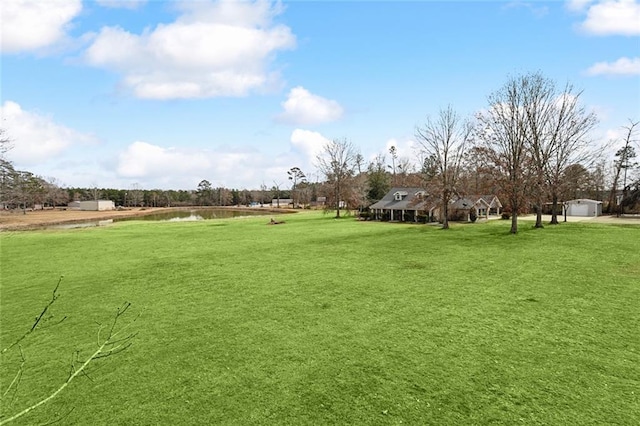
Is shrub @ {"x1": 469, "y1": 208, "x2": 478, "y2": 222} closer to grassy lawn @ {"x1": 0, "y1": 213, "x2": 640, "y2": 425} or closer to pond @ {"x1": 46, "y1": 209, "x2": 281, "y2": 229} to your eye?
grassy lawn @ {"x1": 0, "y1": 213, "x2": 640, "y2": 425}

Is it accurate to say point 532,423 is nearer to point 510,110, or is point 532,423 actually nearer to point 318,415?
point 318,415

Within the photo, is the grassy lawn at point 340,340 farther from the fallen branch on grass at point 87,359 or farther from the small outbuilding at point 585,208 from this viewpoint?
the small outbuilding at point 585,208

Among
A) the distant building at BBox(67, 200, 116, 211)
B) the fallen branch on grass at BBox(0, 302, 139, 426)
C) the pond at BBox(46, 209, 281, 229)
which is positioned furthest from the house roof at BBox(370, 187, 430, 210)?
the distant building at BBox(67, 200, 116, 211)

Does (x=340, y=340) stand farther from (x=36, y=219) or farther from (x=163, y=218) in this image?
(x=36, y=219)

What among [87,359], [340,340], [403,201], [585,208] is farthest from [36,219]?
[585,208]

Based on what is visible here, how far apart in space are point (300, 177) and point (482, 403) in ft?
355

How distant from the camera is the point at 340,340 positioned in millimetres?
9844

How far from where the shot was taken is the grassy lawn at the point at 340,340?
279 inches

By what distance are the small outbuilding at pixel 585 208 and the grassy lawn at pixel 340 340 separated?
35616mm

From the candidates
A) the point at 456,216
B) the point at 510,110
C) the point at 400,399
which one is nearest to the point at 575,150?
the point at 510,110

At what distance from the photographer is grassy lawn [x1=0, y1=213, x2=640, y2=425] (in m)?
7.07

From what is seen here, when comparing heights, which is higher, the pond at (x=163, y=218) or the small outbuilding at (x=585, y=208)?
the small outbuilding at (x=585, y=208)

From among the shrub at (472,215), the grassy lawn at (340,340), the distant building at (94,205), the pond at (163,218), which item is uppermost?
the distant building at (94,205)

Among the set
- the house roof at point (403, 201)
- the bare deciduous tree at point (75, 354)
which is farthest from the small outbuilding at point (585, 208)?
the bare deciduous tree at point (75, 354)
